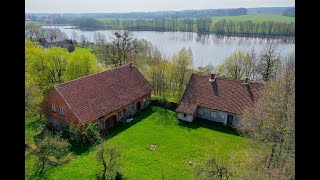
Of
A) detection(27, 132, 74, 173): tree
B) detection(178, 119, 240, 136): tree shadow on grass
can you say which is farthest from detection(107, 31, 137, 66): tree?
detection(27, 132, 74, 173): tree

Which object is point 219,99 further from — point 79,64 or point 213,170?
point 79,64

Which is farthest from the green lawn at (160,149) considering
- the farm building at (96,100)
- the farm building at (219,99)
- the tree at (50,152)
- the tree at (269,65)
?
the tree at (269,65)

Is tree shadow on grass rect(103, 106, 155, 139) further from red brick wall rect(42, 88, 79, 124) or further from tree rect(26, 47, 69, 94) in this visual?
tree rect(26, 47, 69, 94)

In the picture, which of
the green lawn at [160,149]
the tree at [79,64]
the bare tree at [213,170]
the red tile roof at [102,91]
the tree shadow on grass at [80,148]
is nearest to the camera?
the bare tree at [213,170]

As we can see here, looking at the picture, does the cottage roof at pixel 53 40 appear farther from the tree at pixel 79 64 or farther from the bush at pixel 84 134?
the bush at pixel 84 134
